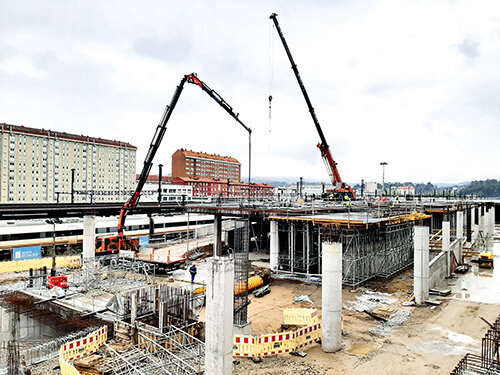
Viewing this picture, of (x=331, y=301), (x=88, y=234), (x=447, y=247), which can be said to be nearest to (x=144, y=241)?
(x=88, y=234)

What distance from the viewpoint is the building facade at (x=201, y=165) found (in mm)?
126875

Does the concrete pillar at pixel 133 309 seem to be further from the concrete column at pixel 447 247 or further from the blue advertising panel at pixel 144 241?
the blue advertising panel at pixel 144 241

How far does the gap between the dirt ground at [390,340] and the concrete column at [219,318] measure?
2895 mm

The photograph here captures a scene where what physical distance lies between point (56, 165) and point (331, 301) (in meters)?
97.5

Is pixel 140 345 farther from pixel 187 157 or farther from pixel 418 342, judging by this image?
pixel 187 157

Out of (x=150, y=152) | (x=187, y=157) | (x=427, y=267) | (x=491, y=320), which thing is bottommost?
(x=491, y=320)

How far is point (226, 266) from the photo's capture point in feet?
29.3

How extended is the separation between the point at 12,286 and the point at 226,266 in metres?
18.7

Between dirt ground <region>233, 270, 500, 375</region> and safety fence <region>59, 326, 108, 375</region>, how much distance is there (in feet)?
18.7

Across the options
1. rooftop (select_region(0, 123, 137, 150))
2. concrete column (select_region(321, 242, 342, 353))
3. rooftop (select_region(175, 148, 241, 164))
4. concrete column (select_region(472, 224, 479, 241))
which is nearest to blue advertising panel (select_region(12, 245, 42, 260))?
concrete column (select_region(321, 242, 342, 353))

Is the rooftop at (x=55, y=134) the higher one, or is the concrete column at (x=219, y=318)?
the rooftop at (x=55, y=134)

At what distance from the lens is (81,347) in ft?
42.2

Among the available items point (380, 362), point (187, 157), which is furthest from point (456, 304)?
point (187, 157)

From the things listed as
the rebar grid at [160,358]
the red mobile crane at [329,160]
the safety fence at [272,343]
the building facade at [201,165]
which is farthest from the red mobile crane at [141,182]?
the building facade at [201,165]
